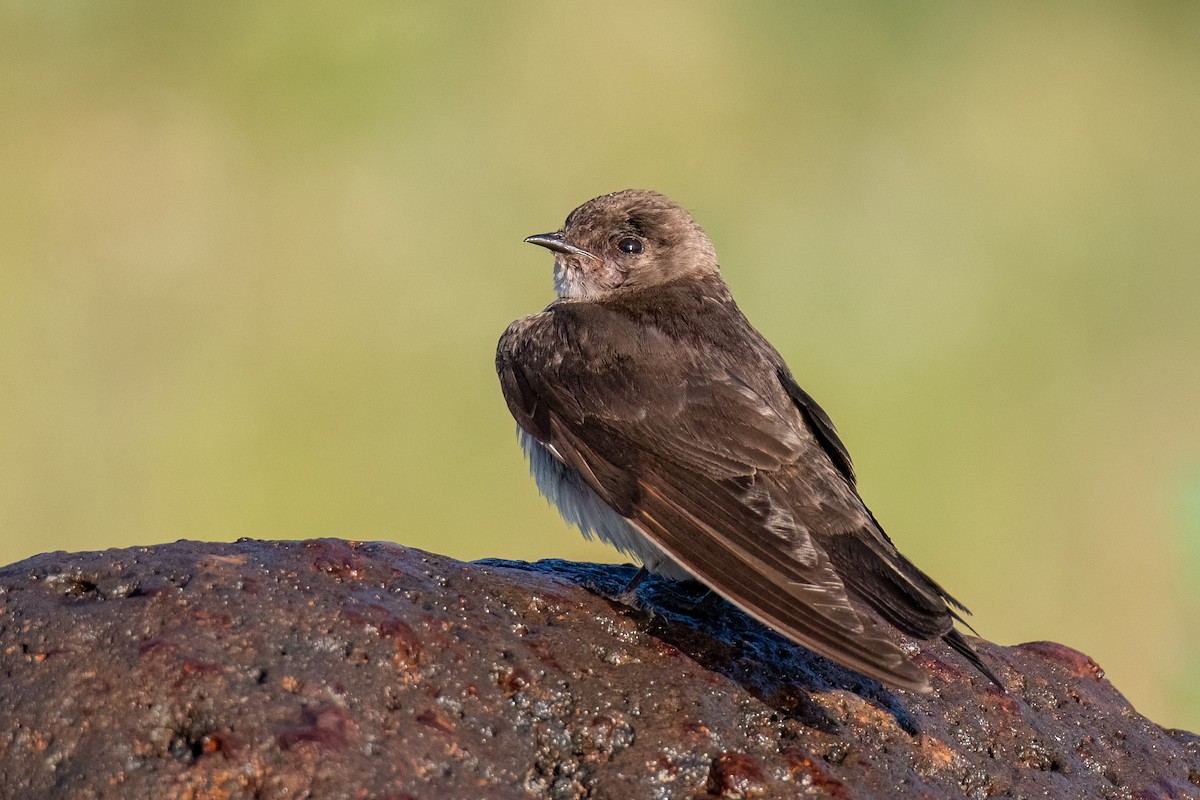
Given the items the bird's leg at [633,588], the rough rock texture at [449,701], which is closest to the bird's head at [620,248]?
the bird's leg at [633,588]

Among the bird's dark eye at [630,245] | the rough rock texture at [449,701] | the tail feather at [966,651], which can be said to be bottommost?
the rough rock texture at [449,701]

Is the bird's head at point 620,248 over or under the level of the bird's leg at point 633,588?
over

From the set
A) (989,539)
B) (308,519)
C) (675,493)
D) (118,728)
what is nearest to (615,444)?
(675,493)

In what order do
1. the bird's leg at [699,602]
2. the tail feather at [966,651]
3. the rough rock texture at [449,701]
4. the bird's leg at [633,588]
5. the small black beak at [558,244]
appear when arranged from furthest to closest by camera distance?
the small black beak at [558,244] → the bird's leg at [699,602] → the bird's leg at [633,588] → the tail feather at [966,651] → the rough rock texture at [449,701]

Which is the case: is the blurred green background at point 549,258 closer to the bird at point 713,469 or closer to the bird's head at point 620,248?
the bird's head at point 620,248

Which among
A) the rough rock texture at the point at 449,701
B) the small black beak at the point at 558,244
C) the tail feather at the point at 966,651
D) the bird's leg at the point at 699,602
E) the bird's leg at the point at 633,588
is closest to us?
the rough rock texture at the point at 449,701

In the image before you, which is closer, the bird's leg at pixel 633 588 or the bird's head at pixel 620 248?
the bird's leg at pixel 633 588

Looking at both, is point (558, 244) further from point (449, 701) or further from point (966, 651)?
point (449, 701)

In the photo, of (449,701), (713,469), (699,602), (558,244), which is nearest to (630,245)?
(558,244)

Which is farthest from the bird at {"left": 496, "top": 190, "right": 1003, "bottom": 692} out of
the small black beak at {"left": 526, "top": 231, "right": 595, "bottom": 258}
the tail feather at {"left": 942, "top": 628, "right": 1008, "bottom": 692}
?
the small black beak at {"left": 526, "top": 231, "right": 595, "bottom": 258}
